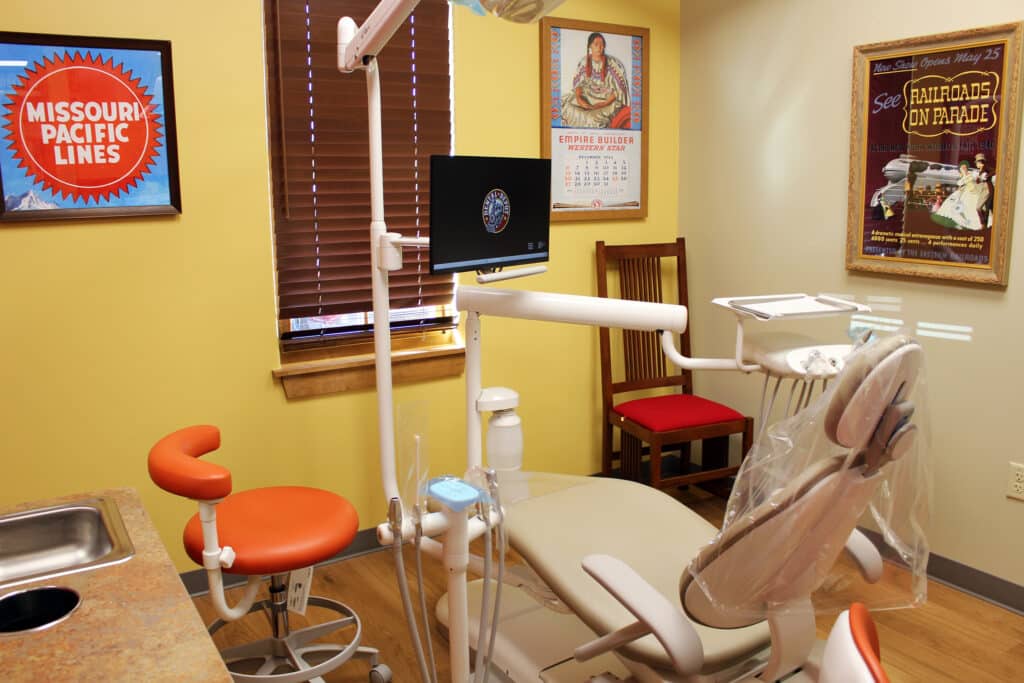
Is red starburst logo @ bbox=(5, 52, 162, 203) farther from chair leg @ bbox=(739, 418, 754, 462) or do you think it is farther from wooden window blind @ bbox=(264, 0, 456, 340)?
chair leg @ bbox=(739, 418, 754, 462)

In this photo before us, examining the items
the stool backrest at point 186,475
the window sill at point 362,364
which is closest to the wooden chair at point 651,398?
the window sill at point 362,364

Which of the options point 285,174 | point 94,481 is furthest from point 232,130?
point 94,481

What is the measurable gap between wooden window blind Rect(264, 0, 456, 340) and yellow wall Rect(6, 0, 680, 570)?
0.23 feet

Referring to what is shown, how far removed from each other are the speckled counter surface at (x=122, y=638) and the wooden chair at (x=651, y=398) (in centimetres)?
230

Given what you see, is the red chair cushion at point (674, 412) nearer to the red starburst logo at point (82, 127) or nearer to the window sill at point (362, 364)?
the window sill at point (362, 364)

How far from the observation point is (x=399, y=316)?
10.8ft

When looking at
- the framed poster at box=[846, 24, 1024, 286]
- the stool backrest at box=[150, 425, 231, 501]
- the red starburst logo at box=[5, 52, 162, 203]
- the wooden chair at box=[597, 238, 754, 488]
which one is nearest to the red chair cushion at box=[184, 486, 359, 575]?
the stool backrest at box=[150, 425, 231, 501]

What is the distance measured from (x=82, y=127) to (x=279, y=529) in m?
1.31

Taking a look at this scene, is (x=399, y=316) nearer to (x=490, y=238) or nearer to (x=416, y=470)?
(x=490, y=238)

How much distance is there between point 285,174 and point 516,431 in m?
1.55

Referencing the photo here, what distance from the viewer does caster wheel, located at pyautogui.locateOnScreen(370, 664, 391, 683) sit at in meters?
2.37

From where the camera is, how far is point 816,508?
1537 mm

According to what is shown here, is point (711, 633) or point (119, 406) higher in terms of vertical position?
point (119, 406)

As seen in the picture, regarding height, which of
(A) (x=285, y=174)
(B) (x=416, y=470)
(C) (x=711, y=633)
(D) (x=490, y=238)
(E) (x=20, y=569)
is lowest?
(C) (x=711, y=633)
